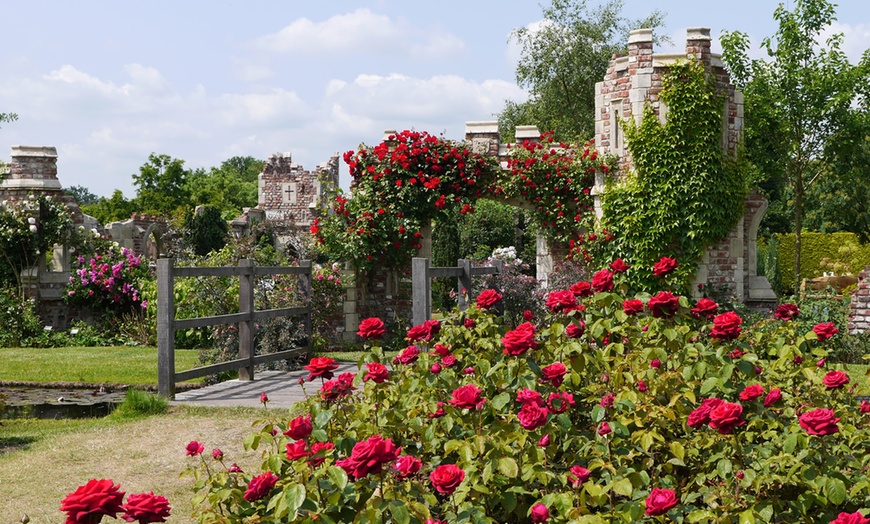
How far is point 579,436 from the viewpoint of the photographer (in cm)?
352

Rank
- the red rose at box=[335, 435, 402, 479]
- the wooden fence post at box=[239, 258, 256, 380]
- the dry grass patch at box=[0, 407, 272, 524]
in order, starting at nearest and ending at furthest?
the red rose at box=[335, 435, 402, 479] < the dry grass patch at box=[0, 407, 272, 524] < the wooden fence post at box=[239, 258, 256, 380]

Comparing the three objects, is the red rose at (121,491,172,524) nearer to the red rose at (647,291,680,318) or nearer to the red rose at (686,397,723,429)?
the red rose at (686,397,723,429)

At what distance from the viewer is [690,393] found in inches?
141

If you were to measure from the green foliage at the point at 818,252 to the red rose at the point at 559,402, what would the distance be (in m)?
22.6

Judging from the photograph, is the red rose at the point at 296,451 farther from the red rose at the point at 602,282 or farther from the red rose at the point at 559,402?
the red rose at the point at 602,282

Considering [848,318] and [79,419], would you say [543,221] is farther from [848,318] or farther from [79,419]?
[79,419]

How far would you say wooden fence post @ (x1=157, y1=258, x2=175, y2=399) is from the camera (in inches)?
319

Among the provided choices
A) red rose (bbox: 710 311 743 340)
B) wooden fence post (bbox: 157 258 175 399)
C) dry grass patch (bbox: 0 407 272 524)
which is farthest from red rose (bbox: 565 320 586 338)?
wooden fence post (bbox: 157 258 175 399)

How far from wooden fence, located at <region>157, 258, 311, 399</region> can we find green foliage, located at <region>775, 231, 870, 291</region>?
17503mm

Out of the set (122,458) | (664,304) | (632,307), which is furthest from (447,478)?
(122,458)

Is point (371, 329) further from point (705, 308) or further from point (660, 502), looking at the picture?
point (660, 502)

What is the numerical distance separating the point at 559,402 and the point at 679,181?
897 centimetres

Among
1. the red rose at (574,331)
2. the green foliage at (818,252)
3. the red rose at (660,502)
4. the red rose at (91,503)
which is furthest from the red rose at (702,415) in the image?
the green foliage at (818,252)

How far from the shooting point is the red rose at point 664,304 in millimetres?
4211
